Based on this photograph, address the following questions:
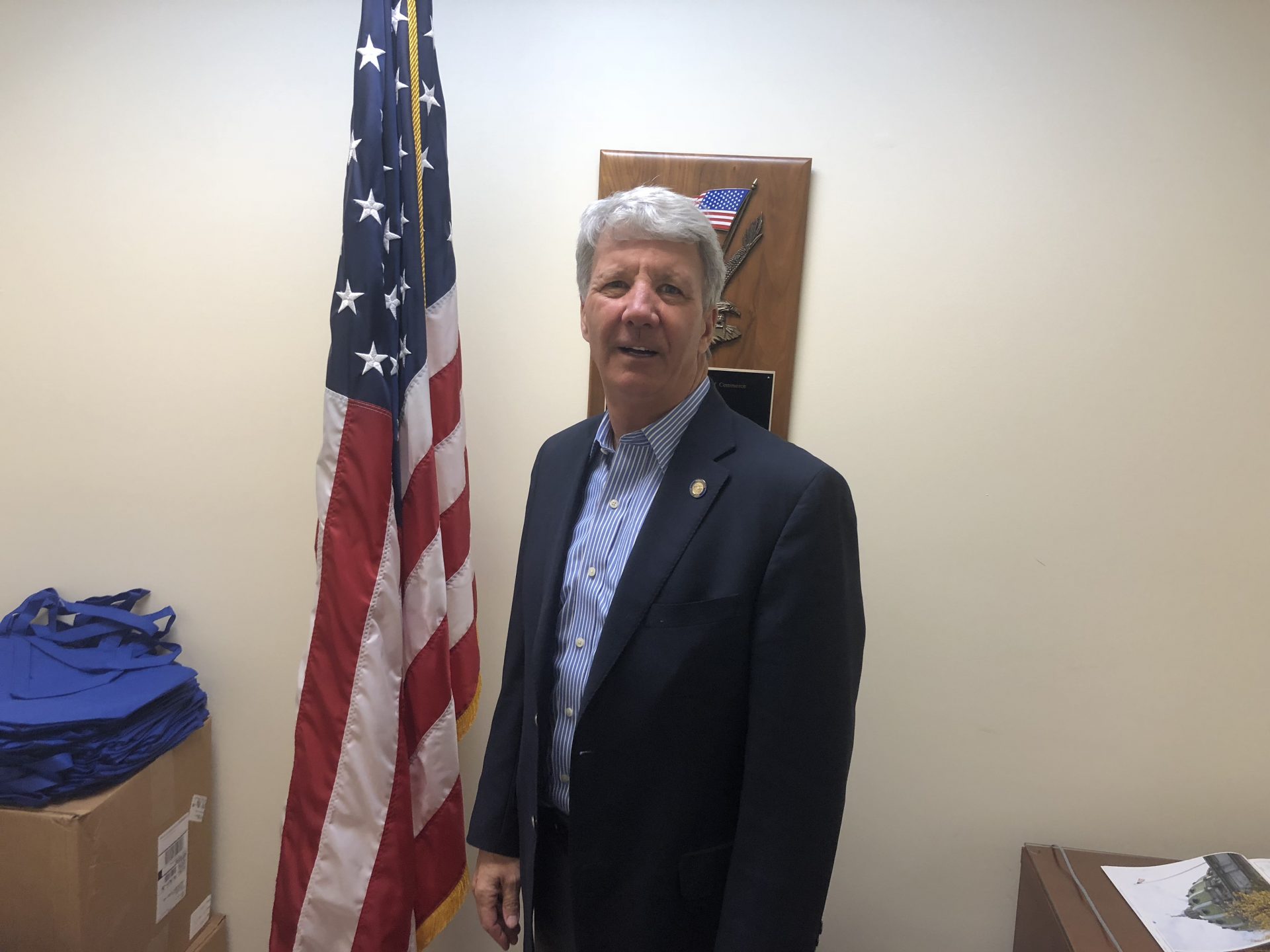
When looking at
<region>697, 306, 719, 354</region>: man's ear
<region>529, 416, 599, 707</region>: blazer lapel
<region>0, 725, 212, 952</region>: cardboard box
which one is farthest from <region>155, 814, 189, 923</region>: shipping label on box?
<region>697, 306, 719, 354</region>: man's ear

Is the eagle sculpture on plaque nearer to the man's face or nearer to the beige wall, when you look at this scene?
the beige wall

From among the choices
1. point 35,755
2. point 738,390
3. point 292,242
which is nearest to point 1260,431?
point 738,390

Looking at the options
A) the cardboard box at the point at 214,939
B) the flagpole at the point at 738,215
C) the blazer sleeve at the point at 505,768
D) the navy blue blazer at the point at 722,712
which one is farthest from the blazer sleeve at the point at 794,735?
the cardboard box at the point at 214,939

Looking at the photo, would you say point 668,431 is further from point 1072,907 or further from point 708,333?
point 1072,907

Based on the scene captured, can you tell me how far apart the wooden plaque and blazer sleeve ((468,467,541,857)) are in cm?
57

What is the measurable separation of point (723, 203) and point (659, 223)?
0.51m

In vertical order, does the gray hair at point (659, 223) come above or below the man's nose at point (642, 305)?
above

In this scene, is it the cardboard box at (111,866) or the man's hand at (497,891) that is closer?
the man's hand at (497,891)

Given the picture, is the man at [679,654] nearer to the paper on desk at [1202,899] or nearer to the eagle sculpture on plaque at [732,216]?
the eagle sculpture on plaque at [732,216]

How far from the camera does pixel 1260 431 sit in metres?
1.41

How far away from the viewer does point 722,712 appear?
930 mm

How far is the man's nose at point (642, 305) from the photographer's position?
967 millimetres

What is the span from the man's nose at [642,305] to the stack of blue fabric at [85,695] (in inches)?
48.1

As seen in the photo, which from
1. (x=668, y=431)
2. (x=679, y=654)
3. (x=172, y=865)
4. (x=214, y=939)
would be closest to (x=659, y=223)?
(x=668, y=431)
